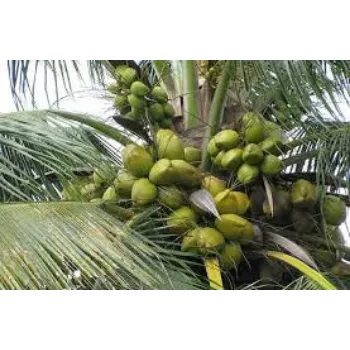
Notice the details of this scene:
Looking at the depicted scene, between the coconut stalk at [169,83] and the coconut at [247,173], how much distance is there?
508mm

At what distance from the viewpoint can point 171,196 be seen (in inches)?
101

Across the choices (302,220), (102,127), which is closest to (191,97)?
(102,127)

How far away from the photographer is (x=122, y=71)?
2863mm

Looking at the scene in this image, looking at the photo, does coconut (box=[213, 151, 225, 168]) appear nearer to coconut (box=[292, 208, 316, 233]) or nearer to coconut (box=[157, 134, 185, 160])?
coconut (box=[157, 134, 185, 160])

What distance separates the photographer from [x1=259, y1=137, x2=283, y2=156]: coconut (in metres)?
2.60

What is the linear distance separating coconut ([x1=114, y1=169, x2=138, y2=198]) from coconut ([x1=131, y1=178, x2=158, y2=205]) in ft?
0.14

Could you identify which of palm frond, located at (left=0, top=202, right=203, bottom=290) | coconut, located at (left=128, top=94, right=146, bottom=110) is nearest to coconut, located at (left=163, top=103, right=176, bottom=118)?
coconut, located at (left=128, top=94, right=146, bottom=110)

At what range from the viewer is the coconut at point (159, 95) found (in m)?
2.90

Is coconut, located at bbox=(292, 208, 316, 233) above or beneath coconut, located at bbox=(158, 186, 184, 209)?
beneath
